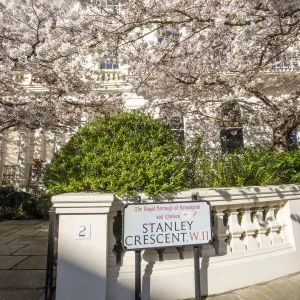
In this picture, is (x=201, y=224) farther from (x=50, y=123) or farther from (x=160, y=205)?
(x=50, y=123)

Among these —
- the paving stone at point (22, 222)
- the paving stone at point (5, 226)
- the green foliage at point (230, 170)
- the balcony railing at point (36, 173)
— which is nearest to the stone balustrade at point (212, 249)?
the green foliage at point (230, 170)

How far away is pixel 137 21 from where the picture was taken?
4.52m

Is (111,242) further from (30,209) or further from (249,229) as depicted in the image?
(30,209)

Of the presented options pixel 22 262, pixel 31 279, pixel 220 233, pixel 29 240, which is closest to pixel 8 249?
pixel 29 240

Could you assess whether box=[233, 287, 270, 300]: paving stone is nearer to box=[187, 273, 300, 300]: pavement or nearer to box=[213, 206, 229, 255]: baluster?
box=[187, 273, 300, 300]: pavement

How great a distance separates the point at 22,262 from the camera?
13.4 feet

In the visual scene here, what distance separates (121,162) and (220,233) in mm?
1618

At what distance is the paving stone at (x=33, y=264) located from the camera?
381 centimetres

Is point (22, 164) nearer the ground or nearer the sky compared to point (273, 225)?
nearer the sky

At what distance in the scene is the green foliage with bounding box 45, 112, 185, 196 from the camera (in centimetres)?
Result: 276

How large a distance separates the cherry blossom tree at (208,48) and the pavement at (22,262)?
4387mm

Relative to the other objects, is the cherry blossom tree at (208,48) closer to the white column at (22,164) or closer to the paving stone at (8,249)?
the paving stone at (8,249)

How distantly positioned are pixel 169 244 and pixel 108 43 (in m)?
4.31

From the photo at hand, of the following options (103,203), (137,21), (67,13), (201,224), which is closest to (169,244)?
(201,224)
